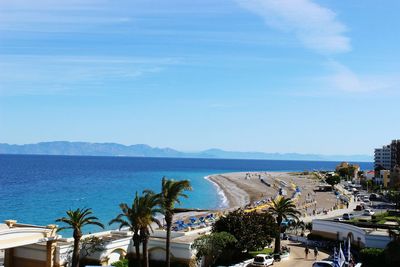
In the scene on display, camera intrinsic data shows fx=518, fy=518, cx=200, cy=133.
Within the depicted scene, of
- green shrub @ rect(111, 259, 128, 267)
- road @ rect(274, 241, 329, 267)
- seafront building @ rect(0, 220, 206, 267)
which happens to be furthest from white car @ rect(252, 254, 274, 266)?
green shrub @ rect(111, 259, 128, 267)

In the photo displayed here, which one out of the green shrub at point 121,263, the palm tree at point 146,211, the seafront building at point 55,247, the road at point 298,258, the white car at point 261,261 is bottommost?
the road at point 298,258

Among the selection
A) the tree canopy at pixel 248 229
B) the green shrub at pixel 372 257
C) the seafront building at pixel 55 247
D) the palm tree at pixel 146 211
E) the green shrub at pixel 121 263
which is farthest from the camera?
the tree canopy at pixel 248 229

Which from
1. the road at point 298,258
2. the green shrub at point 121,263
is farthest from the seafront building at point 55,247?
the road at point 298,258

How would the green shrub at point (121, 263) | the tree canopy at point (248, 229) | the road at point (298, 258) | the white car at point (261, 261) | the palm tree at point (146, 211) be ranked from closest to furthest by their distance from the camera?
the palm tree at point (146, 211) → the green shrub at point (121, 263) → the white car at point (261, 261) → the road at point (298, 258) → the tree canopy at point (248, 229)

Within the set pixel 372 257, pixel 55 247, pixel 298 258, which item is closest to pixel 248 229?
pixel 298 258

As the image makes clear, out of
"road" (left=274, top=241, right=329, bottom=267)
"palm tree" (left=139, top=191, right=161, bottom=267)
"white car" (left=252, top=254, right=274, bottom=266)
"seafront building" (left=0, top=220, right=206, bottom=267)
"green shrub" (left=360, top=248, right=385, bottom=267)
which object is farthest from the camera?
"road" (left=274, top=241, right=329, bottom=267)

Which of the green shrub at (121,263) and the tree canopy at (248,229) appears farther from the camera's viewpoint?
the tree canopy at (248,229)

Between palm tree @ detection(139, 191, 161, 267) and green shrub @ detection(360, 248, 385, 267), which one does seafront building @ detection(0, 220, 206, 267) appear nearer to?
palm tree @ detection(139, 191, 161, 267)

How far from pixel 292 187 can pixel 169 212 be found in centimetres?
11184

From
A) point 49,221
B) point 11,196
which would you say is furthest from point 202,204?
point 11,196

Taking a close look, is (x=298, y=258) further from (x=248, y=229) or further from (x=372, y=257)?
(x=372, y=257)

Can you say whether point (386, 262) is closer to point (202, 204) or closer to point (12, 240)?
point (12, 240)

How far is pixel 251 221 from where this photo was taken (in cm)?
3872

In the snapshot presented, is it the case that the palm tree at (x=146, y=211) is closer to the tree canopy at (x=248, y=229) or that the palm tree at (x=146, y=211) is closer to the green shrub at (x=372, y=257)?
the tree canopy at (x=248, y=229)
